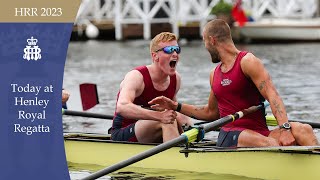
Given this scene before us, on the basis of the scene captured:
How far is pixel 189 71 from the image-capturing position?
33.3 meters

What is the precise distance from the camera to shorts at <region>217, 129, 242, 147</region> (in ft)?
37.4

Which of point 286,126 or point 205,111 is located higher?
point 205,111

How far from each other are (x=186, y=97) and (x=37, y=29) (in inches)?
580

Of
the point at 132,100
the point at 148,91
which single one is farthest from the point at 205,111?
the point at 132,100

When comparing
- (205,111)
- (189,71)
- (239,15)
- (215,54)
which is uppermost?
(239,15)

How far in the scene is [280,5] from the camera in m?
58.8

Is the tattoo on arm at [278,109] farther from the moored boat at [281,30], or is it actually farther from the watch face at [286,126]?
the moored boat at [281,30]

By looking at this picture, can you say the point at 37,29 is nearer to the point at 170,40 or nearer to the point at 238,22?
the point at 170,40

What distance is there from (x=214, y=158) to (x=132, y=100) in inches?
47.6

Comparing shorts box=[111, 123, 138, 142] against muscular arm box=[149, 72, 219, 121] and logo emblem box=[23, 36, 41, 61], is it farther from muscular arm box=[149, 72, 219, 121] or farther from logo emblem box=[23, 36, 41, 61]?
logo emblem box=[23, 36, 41, 61]

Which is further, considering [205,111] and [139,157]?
[205,111]

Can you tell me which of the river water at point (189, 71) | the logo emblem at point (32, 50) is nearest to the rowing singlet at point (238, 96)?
the river water at point (189, 71)

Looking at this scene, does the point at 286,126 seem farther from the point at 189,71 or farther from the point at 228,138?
the point at 189,71

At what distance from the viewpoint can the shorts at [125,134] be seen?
1236 centimetres
